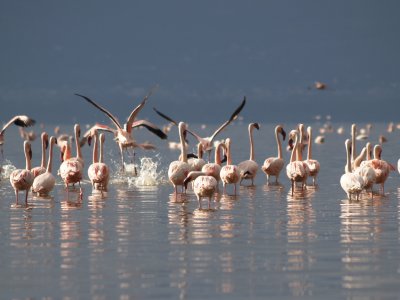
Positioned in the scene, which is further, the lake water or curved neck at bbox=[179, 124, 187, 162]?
curved neck at bbox=[179, 124, 187, 162]

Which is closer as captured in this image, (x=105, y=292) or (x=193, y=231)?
(x=105, y=292)

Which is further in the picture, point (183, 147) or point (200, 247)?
point (183, 147)

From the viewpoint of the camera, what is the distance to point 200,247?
19.4m

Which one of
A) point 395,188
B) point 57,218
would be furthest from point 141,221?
point 395,188

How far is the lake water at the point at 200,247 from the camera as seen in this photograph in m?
16.2

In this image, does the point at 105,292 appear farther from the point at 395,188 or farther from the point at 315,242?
the point at 395,188

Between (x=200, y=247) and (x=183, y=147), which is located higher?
(x=183, y=147)

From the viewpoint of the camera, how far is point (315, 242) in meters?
19.9

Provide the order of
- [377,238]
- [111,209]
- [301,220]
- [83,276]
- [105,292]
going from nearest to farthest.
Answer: [105,292] < [83,276] < [377,238] < [301,220] < [111,209]

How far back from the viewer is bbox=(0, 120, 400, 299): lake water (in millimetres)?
16172

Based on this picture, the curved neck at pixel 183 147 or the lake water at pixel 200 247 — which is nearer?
the lake water at pixel 200 247

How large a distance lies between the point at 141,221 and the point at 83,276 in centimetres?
627

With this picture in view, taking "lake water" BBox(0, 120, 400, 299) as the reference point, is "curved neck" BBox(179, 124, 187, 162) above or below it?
above

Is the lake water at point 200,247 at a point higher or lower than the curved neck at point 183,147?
lower
